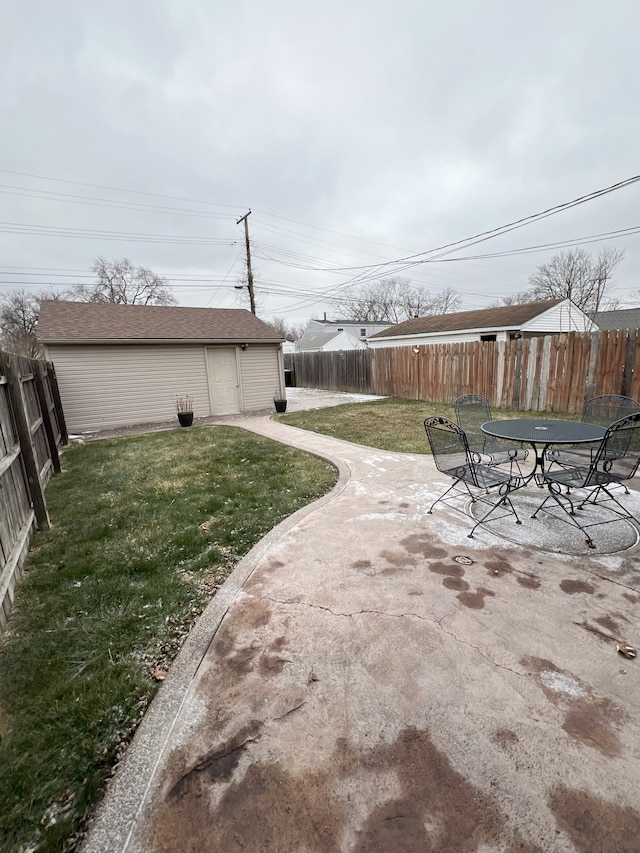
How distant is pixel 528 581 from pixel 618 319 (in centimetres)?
2737

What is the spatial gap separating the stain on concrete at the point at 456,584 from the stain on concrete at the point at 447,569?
55 mm

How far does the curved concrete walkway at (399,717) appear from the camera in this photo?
125 cm

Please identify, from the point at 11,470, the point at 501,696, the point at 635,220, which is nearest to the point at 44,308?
the point at 11,470

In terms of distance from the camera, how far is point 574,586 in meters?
2.50

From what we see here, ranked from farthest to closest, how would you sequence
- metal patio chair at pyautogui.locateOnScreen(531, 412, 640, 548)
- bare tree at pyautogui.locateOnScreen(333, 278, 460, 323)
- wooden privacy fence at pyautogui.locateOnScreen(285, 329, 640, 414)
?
bare tree at pyautogui.locateOnScreen(333, 278, 460, 323) → wooden privacy fence at pyautogui.locateOnScreen(285, 329, 640, 414) → metal patio chair at pyautogui.locateOnScreen(531, 412, 640, 548)

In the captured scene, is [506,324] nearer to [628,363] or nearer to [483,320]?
[483,320]

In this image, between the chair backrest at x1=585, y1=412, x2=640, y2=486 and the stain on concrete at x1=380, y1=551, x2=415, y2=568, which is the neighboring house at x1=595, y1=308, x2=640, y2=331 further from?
the stain on concrete at x1=380, y1=551, x2=415, y2=568

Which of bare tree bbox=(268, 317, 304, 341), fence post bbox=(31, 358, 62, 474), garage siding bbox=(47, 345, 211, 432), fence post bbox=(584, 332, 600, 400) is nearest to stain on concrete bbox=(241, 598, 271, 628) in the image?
fence post bbox=(31, 358, 62, 474)

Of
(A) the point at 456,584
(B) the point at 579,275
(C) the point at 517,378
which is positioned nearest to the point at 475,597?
(A) the point at 456,584

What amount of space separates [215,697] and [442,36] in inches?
434

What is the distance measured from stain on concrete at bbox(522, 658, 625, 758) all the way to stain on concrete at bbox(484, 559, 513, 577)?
32.7 inches

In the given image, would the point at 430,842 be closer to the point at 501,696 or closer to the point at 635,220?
the point at 501,696

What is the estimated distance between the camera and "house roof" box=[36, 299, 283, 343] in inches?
375

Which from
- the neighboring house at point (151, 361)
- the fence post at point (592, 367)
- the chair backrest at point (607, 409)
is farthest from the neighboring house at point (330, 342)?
the chair backrest at point (607, 409)
